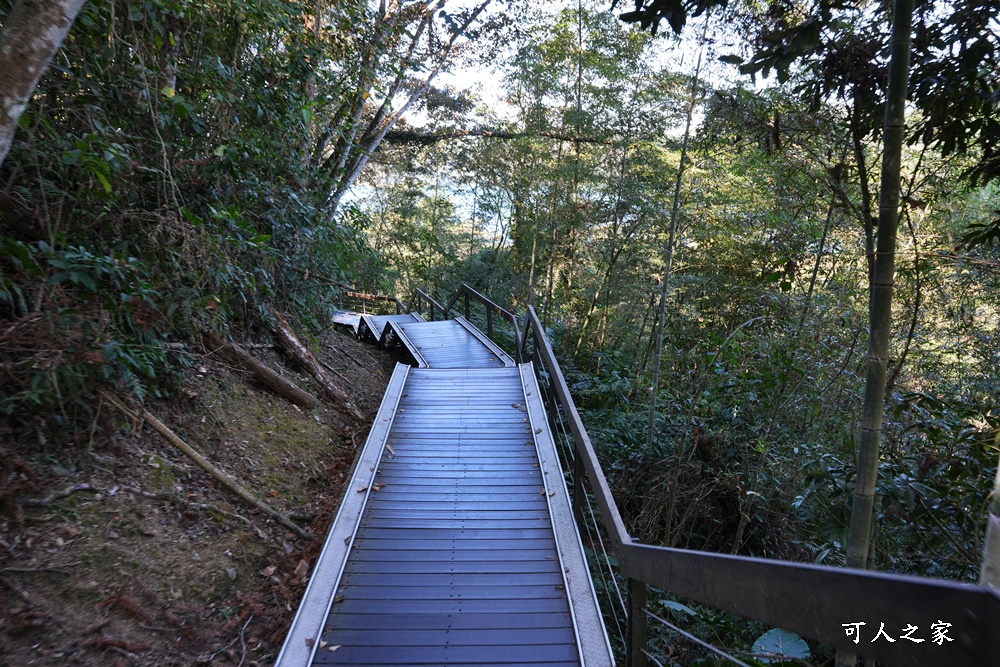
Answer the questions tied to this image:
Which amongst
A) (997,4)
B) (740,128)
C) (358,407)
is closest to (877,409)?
(997,4)

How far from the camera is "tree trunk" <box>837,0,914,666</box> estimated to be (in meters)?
2.14

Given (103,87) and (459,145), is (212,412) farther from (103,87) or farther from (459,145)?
(459,145)

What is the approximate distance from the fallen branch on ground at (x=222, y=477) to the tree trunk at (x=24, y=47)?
2.11 metres

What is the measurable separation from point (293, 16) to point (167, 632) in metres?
5.19

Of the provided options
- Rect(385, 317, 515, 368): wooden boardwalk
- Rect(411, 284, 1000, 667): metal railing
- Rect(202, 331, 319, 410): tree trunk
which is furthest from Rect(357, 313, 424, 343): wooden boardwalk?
Rect(411, 284, 1000, 667): metal railing

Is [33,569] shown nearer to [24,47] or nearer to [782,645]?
[24,47]

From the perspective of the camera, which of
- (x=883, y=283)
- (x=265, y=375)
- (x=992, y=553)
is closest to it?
(x=992, y=553)

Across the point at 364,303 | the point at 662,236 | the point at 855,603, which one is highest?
the point at 662,236

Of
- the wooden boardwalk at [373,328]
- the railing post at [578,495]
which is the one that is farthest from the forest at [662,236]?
the wooden boardwalk at [373,328]

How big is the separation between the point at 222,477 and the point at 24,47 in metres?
2.87

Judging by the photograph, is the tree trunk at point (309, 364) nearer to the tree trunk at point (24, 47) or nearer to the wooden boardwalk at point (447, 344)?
the wooden boardwalk at point (447, 344)

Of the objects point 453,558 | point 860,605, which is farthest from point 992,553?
point 453,558

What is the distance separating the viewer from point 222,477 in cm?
431

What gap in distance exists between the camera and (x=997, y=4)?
247cm
